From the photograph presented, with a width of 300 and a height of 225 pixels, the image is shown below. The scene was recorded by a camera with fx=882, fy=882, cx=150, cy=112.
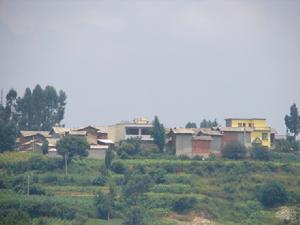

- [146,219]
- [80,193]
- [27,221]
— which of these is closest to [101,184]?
[80,193]

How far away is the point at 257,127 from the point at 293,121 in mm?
4755

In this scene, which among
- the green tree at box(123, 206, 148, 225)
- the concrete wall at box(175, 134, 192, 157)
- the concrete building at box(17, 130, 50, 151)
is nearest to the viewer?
the green tree at box(123, 206, 148, 225)

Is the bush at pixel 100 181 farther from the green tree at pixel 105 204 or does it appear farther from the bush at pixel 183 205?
the bush at pixel 183 205

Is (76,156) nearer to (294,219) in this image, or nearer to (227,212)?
(227,212)

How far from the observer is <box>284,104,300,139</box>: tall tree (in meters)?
61.6

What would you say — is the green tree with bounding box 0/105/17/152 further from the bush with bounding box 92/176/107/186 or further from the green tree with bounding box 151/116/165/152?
the green tree with bounding box 151/116/165/152

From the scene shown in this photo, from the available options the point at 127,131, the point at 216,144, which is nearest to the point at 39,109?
the point at 127,131

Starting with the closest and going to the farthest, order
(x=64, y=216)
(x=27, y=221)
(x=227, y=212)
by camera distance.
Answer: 1. (x=27, y=221)
2. (x=64, y=216)
3. (x=227, y=212)

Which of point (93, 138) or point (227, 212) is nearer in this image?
point (227, 212)

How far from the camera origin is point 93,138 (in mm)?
56156

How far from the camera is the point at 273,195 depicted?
47.5 m

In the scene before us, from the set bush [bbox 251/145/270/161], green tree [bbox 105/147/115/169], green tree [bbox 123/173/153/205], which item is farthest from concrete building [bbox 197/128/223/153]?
green tree [bbox 123/173/153/205]

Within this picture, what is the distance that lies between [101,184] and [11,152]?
7947 millimetres

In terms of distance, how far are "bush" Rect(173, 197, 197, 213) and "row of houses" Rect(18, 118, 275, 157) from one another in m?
8.14
